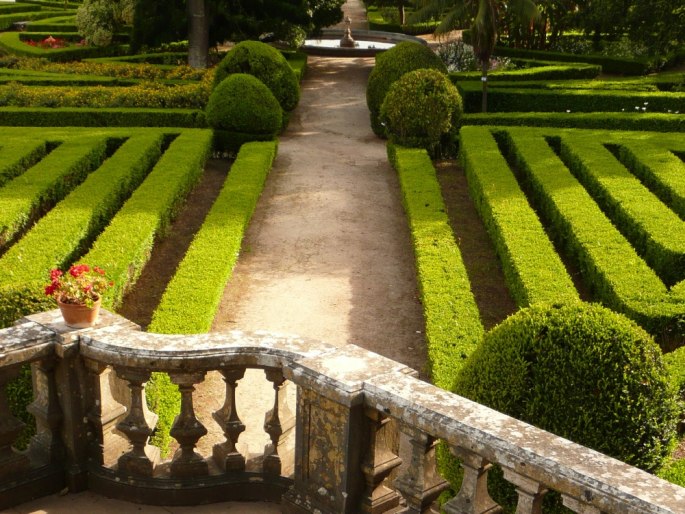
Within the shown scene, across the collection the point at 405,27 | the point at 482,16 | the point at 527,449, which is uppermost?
the point at 482,16

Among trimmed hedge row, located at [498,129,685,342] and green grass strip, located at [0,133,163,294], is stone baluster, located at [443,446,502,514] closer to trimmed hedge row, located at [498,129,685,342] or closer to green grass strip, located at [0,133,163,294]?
green grass strip, located at [0,133,163,294]

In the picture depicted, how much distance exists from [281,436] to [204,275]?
667 centimetres

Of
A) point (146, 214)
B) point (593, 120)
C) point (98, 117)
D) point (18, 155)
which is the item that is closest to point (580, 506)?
point (146, 214)

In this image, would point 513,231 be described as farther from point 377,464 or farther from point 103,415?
point 377,464

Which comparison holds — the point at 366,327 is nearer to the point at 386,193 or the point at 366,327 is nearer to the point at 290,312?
the point at 290,312

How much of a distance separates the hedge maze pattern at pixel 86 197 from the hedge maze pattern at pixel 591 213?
5399mm

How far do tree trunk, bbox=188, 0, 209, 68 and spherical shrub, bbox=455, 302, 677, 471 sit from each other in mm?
24248

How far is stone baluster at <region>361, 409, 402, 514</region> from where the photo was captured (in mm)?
4770

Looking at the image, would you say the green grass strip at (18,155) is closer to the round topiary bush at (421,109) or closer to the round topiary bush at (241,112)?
the round topiary bush at (241,112)

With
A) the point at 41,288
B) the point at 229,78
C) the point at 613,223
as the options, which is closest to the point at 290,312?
the point at 41,288

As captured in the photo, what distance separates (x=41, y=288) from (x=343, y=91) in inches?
868

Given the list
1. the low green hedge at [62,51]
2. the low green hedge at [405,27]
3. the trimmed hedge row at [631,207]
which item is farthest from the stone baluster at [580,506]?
the low green hedge at [405,27]

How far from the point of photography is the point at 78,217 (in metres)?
13.3

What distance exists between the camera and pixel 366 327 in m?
11.7
